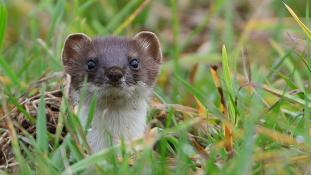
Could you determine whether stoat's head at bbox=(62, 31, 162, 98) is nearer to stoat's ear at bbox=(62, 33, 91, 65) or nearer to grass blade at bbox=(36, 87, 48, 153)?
stoat's ear at bbox=(62, 33, 91, 65)

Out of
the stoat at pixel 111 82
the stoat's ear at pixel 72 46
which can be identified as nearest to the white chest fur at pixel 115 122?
the stoat at pixel 111 82

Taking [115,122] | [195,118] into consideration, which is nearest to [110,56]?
[115,122]

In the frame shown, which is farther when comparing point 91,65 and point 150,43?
point 150,43

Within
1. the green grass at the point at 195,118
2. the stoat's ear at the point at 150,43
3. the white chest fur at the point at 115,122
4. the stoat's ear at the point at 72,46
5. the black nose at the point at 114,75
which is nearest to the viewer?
the green grass at the point at 195,118

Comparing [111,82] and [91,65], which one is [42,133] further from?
[91,65]

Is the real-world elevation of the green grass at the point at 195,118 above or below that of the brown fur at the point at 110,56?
below

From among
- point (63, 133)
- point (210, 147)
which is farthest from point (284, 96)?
point (63, 133)

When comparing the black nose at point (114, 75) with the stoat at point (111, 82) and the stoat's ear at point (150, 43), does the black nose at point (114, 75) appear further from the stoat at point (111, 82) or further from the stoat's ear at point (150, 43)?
the stoat's ear at point (150, 43)
